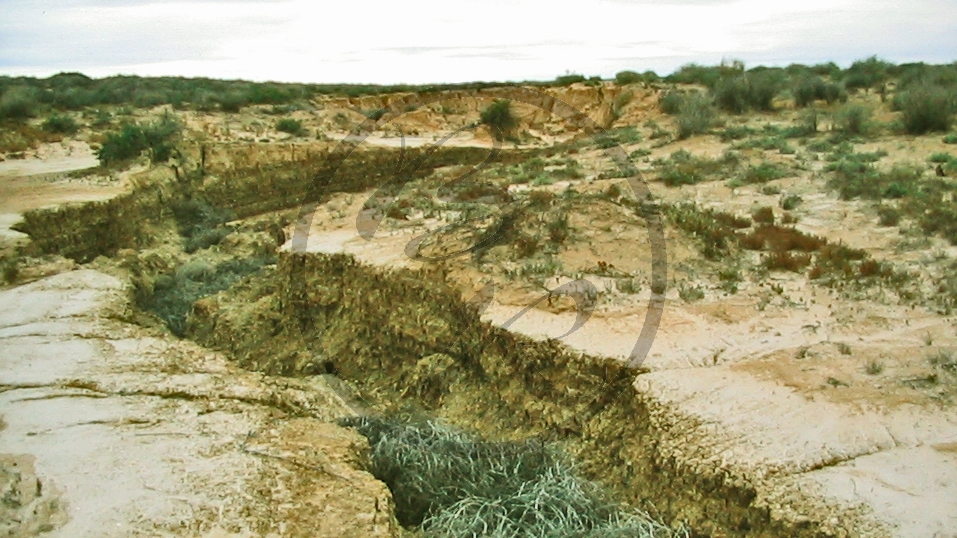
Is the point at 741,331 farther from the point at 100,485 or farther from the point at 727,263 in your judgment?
the point at 100,485

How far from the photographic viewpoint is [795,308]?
7.02 m

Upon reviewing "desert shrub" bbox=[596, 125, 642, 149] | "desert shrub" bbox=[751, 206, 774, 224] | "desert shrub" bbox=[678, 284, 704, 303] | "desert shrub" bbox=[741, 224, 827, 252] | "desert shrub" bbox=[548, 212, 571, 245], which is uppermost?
"desert shrub" bbox=[596, 125, 642, 149]

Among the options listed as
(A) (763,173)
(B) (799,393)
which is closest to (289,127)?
(A) (763,173)

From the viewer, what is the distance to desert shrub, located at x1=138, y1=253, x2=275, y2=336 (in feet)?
32.2

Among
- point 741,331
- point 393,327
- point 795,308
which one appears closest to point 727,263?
point 795,308

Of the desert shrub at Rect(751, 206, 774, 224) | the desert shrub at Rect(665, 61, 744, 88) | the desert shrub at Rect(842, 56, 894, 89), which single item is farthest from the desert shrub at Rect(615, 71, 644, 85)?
the desert shrub at Rect(751, 206, 774, 224)

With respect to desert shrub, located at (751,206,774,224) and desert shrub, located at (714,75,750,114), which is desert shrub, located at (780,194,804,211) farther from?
desert shrub, located at (714,75,750,114)

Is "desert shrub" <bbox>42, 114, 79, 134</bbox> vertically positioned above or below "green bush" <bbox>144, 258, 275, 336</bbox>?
above

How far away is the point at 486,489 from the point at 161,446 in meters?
2.31

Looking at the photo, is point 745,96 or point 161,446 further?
point 745,96

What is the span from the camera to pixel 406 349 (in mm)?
8172

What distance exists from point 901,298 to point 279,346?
278 inches

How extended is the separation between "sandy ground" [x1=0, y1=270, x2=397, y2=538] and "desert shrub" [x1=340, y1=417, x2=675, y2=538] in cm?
36

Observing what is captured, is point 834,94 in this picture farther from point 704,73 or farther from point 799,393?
point 799,393
